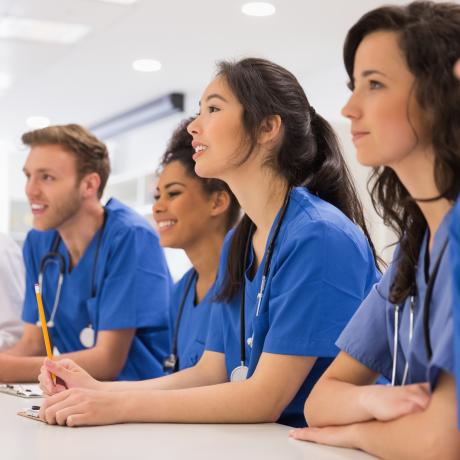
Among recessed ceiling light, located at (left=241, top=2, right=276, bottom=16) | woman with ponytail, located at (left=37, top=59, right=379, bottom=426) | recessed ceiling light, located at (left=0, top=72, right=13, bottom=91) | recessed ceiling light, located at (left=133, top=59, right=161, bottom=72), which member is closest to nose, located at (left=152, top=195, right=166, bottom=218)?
woman with ponytail, located at (left=37, top=59, right=379, bottom=426)

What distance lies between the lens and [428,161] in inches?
49.6

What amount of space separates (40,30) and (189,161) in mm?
2881

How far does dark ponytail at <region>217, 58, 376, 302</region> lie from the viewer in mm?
1819

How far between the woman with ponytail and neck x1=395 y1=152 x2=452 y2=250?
0.34 metres

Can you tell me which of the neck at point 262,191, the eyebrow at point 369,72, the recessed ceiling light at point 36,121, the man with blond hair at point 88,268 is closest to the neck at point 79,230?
the man with blond hair at point 88,268

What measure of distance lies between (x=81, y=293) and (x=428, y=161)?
5.51ft

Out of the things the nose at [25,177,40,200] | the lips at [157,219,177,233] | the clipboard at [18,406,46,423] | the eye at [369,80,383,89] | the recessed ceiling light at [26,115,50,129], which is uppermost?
the recessed ceiling light at [26,115,50,129]

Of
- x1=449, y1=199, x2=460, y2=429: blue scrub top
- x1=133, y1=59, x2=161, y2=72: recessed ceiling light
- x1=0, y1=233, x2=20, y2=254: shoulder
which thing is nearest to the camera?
x1=449, y1=199, x2=460, y2=429: blue scrub top

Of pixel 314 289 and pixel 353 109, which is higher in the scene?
pixel 353 109

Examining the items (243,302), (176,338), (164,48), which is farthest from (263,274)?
(164,48)

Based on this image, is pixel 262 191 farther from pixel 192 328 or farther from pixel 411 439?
pixel 411 439

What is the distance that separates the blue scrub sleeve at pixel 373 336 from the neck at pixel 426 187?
5.3 inches

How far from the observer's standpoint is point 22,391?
188 centimetres

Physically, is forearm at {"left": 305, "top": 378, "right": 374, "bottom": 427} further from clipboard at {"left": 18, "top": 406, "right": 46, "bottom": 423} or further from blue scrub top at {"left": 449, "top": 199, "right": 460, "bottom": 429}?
clipboard at {"left": 18, "top": 406, "right": 46, "bottom": 423}
